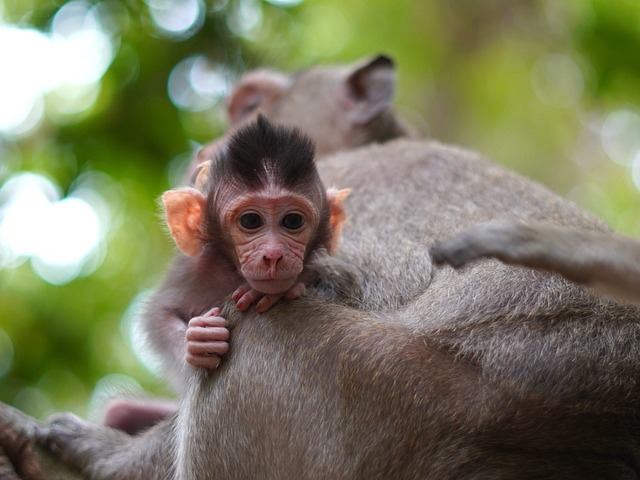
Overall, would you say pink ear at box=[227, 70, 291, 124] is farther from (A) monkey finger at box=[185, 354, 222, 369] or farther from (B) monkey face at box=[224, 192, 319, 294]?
(A) monkey finger at box=[185, 354, 222, 369]

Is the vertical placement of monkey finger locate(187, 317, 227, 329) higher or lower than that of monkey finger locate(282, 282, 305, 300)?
lower

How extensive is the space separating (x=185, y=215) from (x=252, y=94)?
3538 mm

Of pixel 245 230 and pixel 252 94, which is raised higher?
pixel 252 94

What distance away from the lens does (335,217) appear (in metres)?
4.32

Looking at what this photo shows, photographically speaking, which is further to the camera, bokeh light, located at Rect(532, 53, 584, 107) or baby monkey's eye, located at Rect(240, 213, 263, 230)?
bokeh light, located at Rect(532, 53, 584, 107)

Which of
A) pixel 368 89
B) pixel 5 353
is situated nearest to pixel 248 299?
pixel 368 89

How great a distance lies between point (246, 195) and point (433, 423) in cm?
131

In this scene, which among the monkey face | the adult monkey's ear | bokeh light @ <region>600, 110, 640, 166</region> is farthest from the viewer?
bokeh light @ <region>600, 110, 640, 166</region>

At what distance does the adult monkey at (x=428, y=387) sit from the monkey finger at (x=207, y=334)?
57 millimetres

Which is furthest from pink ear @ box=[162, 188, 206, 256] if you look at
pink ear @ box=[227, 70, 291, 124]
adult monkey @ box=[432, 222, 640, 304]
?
pink ear @ box=[227, 70, 291, 124]

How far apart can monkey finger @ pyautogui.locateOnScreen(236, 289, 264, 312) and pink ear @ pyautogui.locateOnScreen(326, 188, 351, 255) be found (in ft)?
1.53

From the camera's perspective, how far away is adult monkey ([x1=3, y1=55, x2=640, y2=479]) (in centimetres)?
348

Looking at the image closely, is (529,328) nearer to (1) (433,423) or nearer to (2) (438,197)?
(1) (433,423)

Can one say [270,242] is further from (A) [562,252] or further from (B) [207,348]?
(A) [562,252]
